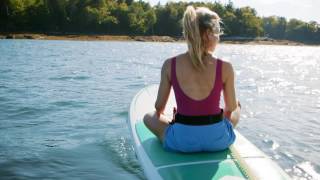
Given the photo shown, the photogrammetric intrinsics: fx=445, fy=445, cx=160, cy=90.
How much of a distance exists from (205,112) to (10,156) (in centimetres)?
396

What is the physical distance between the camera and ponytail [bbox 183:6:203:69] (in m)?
4.19

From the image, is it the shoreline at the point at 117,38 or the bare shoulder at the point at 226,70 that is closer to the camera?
the bare shoulder at the point at 226,70

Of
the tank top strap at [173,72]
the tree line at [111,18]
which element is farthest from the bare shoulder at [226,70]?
the tree line at [111,18]

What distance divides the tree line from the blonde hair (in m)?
80.1

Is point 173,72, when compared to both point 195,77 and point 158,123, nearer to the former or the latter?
point 195,77

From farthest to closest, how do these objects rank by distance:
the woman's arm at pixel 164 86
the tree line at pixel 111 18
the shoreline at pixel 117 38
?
the tree line at pixel 111 18, the shoreline at pixel 117 38, the woman's arm at pixel 164 86

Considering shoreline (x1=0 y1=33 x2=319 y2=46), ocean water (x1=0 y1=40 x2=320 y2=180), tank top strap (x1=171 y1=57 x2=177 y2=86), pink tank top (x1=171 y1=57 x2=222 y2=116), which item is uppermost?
tank top strap (x1=171 y1=57 x2=177 y2=86)

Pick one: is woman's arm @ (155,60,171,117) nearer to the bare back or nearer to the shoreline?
the bare back

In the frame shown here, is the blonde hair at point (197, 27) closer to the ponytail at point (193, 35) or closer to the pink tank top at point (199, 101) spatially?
the ponytail at point (193, 35)

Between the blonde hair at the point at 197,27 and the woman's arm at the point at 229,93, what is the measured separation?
297 millimetres

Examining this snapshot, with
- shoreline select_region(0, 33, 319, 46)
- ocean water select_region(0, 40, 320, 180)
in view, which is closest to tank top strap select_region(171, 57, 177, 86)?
ocean water select_region(0, 40, 320, 180)

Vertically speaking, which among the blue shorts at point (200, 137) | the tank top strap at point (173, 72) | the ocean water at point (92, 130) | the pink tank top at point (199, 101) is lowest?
the ocean water at point (92, 130)

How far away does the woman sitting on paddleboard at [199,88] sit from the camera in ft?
13.9

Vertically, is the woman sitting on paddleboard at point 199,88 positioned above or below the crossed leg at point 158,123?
above
